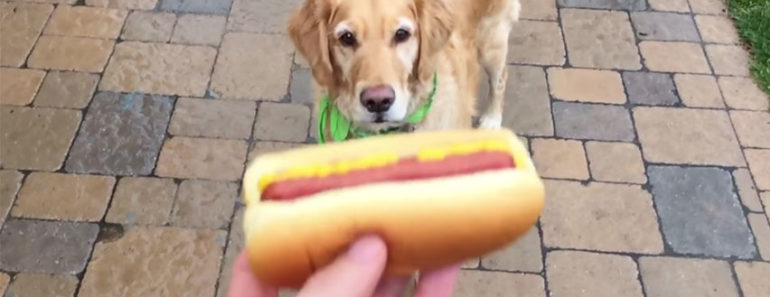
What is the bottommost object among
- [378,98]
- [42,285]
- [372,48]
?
[42,285]

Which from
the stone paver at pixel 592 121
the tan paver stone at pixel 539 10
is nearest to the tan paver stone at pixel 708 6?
the tan paver stone at pixel 539 10

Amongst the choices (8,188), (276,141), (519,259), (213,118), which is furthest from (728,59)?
(8,188)

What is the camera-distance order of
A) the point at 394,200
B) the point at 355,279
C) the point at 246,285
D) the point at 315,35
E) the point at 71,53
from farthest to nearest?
1. the point at 71,53
2. the point at 315,35
3. the point at 246,285
4. the point at 394,200
5. the point at 355,279

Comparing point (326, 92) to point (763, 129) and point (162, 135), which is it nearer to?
point (162, 135)

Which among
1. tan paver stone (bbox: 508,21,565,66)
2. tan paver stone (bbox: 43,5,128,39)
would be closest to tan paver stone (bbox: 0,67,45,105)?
tan paver stone (bbox: 43,5,128,39)

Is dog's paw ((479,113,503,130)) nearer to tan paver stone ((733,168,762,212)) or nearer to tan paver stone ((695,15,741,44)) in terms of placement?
tan paver stone ((733,168,762,212))

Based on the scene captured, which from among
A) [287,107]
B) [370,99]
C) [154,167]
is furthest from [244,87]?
[370,99]

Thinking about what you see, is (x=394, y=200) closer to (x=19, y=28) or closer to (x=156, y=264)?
(x=156, y=264)

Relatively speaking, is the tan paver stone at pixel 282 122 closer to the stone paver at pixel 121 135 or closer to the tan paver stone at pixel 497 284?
the stone paver at pixel 121 135

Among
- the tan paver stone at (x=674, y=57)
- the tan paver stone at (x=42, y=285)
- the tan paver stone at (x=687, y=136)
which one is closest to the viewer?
the tan paver stone at (x=42, y=285)
